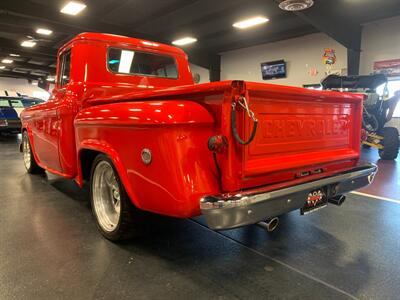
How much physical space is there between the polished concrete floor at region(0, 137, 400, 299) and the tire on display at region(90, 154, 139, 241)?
0.39 feet

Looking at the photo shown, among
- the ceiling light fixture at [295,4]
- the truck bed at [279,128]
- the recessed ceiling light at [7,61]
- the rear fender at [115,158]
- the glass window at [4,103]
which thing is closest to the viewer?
the truck bed at [279,128]

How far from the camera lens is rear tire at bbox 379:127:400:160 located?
7.16 meters

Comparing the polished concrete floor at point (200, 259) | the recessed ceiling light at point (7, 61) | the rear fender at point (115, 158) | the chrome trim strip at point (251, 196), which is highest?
the recessed ceiling light at point (7, 61)

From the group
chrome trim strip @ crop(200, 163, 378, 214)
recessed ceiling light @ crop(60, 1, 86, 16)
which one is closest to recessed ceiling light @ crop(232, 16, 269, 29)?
recessed ceiling light @ crop(60, 1, 86, 16)

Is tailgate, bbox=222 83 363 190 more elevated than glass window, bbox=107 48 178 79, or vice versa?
glass window, bbox=107 48 178 79

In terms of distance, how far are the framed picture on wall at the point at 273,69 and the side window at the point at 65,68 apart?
33.9ft

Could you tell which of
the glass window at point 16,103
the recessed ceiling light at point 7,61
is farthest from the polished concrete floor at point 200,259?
the recessed ceiling light at point 7,61

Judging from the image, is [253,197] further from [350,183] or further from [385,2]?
[385,2]

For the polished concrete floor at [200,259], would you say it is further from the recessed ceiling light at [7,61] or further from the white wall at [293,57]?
the recessed ceiling light at [7,61]

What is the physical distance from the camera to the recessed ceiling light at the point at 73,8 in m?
9.04

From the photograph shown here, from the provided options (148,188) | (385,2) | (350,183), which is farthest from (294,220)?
(385,2)

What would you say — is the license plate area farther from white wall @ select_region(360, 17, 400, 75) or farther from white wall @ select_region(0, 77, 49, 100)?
white wall @ select_region(0, 77, 49, 100)

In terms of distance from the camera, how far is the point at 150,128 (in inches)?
75.8

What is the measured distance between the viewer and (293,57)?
1231 cm
